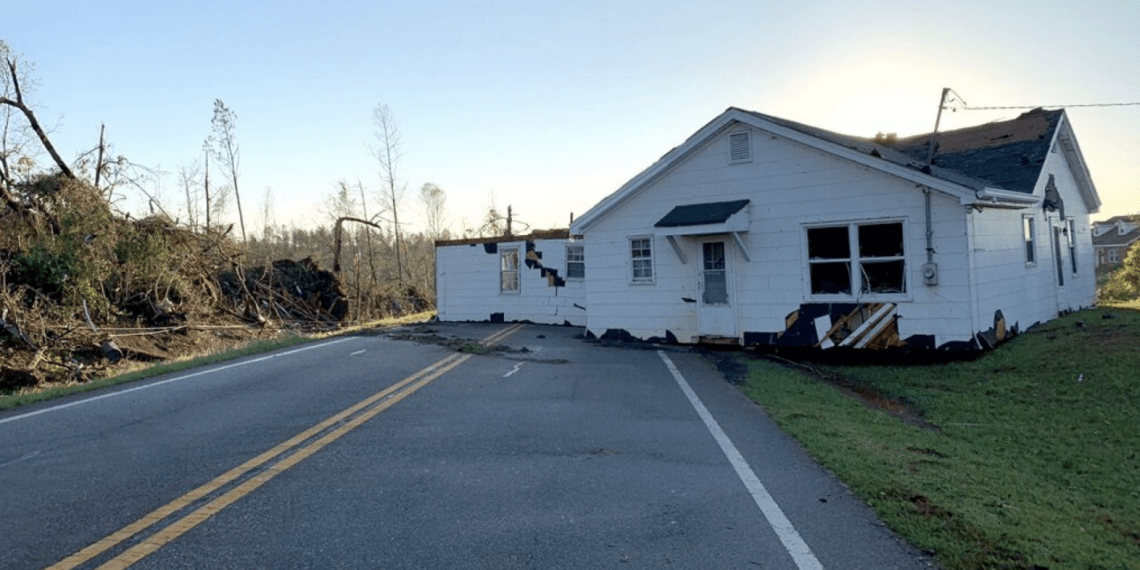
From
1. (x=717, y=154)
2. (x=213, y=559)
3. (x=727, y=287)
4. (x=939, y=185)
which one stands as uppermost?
(x=717, y=154)

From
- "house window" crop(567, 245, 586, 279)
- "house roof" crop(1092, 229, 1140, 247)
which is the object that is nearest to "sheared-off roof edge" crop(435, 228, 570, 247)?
"house window" crop(567, 245, 586, 279)

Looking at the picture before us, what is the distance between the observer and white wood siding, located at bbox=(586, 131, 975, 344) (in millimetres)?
13062

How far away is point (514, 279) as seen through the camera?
23.0 metres

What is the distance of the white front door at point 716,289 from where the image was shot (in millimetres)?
15344

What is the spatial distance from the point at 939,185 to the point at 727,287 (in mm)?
4490

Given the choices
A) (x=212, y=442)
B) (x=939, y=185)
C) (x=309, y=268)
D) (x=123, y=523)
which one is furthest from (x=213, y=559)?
(x=309, y=268)

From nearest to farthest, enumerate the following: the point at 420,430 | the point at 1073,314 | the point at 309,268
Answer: the point at 420,430, the point at 1073,314, the point at 309,268

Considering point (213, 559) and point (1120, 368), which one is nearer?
point (213, 559)

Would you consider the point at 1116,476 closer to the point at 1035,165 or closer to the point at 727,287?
the point at 727,287

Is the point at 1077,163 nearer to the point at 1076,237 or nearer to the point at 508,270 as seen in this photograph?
the point at 1076,237

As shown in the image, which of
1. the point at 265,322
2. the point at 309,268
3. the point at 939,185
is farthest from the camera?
the point at 309,268

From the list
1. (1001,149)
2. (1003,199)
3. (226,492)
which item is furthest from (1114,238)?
(226,492)

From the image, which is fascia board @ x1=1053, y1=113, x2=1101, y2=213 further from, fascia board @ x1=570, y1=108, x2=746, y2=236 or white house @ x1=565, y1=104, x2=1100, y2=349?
fascia board @ x1=570, y1=108, x2=746, y2=236

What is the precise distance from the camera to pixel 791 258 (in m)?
14.5
